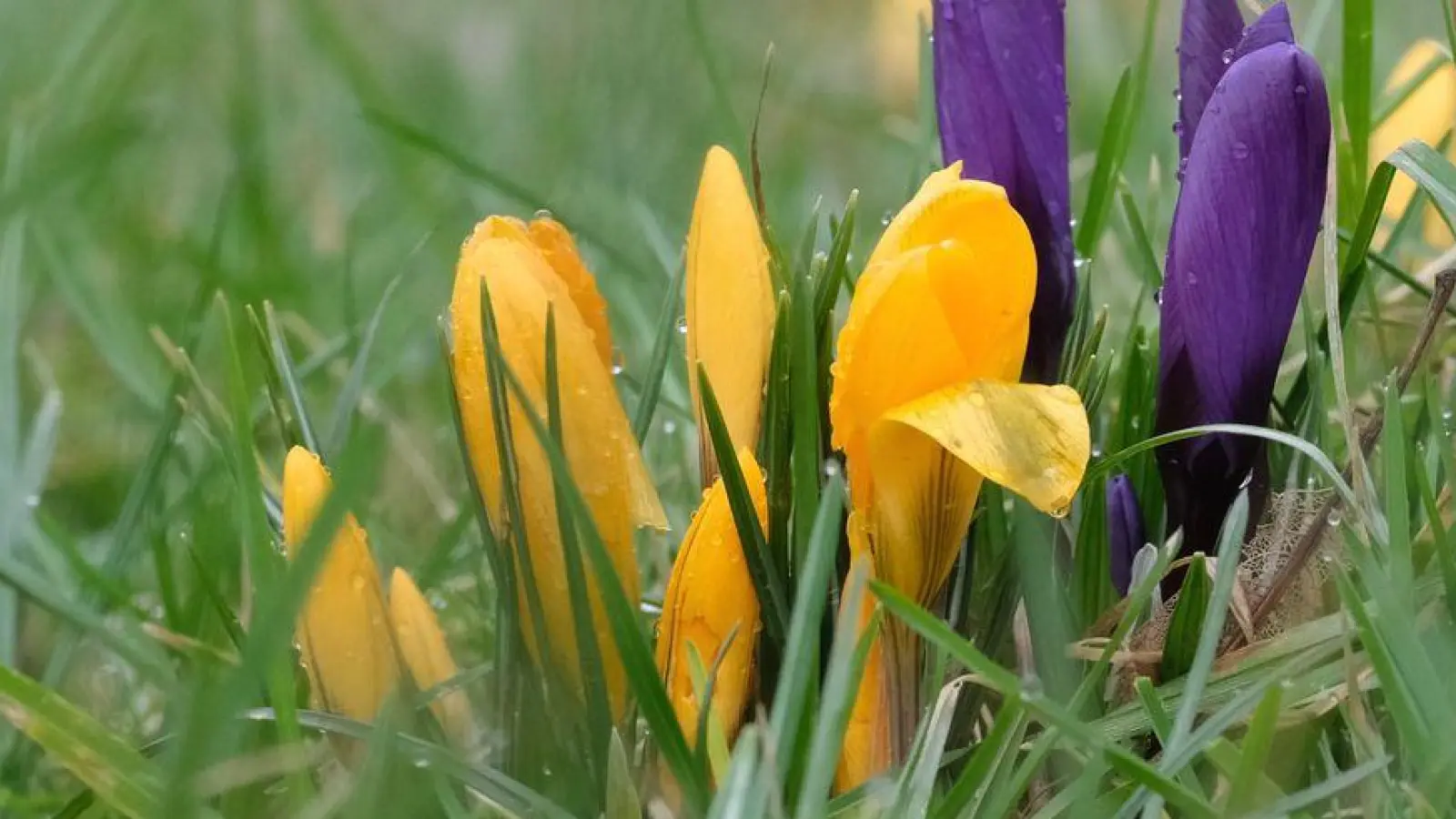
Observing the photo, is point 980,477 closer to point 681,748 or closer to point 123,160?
point 681,748

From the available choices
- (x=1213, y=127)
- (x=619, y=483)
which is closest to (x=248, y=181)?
(x=619, y=483)

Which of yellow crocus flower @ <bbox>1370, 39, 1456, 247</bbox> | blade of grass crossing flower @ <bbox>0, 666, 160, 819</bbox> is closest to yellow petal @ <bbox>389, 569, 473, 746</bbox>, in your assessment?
blade of grass crossing flower @ <bbox>0, 666, 160, 819</bbox>

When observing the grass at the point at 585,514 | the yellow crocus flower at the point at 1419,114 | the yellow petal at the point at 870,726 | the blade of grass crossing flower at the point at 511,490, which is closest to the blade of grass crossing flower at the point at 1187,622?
the grass at the point at 585,514

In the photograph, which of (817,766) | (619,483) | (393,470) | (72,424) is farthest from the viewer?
(72,424)

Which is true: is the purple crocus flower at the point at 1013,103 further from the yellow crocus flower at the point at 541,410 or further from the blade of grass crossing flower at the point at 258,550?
the blade of grass crossing flower at the point at 258,550

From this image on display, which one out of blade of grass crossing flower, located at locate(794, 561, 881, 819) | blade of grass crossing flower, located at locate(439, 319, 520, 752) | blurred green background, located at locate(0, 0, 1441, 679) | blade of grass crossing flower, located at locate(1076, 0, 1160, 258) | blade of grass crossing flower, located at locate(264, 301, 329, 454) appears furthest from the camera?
blurred green background, located at locate(0, 0, 1441, 679)

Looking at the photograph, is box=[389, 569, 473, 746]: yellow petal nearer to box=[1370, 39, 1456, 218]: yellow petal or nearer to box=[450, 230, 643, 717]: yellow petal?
box=[450, 230, 643, 717]: yellow petal
